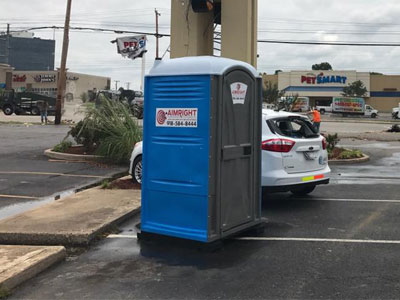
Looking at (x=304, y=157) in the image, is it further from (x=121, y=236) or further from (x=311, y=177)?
(x=121, y=236)

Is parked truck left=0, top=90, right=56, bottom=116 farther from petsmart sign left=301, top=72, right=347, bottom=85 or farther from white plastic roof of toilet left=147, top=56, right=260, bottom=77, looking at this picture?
petsmart sign left=301, top=72, right=347, bottom=85

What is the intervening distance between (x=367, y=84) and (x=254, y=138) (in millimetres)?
83233

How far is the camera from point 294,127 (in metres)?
8.62

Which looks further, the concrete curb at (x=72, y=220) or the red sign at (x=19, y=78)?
the red sign at (x=19, y=78)

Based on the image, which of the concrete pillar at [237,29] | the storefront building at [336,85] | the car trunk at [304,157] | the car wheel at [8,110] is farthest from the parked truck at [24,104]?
the storefront building at [336,85]

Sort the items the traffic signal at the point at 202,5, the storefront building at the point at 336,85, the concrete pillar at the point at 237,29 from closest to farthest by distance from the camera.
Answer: the traffic signal at the point at 202,5 → the concrete pillar at the point at 237,29 → the storefront building at the point at 336,85

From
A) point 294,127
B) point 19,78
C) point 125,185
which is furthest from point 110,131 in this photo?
point 19,78

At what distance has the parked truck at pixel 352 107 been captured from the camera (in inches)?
2625

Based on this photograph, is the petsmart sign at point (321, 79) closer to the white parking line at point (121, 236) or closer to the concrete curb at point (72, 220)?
the concrete curb at point (72, 220)

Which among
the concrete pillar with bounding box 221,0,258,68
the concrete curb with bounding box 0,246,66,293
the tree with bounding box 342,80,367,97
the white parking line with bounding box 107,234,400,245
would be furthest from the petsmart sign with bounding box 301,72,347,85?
the concrete curb with bounding box 0,246,66,293

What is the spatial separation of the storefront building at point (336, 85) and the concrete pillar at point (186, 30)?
232 ft

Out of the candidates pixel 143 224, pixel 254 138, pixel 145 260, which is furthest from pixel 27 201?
pixel 254 138

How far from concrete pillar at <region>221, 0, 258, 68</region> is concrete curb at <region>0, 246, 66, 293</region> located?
8.98m

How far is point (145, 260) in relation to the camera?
17.7ft
